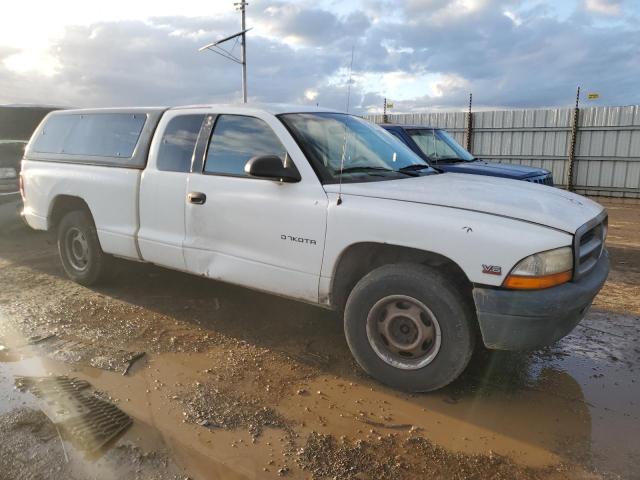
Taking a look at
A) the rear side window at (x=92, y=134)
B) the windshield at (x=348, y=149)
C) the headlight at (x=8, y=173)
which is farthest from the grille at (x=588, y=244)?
the headlight at (x=8, y=173)

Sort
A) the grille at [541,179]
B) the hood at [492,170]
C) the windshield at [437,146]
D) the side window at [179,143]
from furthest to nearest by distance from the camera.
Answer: the windshield at [437,146] < the grille at [541,179] < the hood at [492,170] < the side window at [179,143]

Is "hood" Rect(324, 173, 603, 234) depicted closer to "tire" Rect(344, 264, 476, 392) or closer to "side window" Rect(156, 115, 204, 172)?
"tire" Rect(344, 264, 476, 392)

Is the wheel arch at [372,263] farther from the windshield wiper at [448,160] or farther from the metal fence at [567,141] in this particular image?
the metal fence at [567,141]

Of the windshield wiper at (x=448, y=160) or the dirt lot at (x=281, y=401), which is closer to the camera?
the dirt lot at (x=281, y=401)

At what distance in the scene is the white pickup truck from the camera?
9.68ft

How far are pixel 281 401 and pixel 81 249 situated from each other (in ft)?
11.0

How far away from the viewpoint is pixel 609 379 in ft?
11.8

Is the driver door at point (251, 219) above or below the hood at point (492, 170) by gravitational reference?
below

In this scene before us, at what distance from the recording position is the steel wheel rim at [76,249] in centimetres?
537

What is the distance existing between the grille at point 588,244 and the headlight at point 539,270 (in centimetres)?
10

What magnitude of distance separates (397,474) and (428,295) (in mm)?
1047

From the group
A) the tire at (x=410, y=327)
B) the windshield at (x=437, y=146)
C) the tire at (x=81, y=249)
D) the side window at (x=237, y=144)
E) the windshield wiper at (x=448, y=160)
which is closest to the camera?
the tire at (x=410, y=327)

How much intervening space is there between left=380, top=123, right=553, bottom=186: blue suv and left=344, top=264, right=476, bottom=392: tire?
14.6ft

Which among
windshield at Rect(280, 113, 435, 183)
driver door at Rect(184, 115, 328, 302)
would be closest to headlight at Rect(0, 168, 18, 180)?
driver door at Rect(184, 115, 328, 302)
